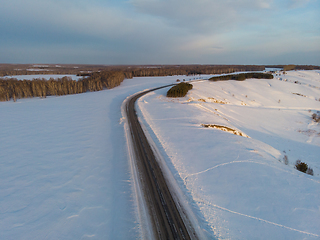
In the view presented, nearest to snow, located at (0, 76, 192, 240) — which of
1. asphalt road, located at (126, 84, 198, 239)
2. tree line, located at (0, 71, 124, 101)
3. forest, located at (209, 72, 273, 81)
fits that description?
asphalt road, located at (126, 84, 198, 239)

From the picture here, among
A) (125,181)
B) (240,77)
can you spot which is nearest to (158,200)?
(125,181)

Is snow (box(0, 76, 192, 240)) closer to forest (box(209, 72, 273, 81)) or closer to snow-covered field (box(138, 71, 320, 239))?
snow-covered field (box(138, 71, 320, 239))

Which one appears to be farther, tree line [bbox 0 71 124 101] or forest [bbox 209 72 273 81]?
forest [bbox 209 72 273 81]

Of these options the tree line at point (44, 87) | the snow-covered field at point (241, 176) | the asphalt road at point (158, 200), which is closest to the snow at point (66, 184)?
the asphalt road at point (158, 200)

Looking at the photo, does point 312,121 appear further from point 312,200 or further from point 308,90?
point 308,90

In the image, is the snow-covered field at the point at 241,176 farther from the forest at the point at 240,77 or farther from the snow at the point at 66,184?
the forest at the point at 240,77

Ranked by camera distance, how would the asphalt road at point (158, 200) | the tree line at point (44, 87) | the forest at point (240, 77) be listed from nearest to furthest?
the asphalt road at point (158, 200) < the tree line at point (44, 87) < the forest at point (240, 77)
